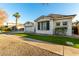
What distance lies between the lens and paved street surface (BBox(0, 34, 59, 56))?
3.92m

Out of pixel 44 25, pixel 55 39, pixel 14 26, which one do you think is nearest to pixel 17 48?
pixel 14 26

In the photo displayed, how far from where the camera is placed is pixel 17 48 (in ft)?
13.7

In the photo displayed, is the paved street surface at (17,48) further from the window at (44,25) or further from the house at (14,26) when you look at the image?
the window at (44,25)

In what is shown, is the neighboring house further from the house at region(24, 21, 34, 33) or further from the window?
the window

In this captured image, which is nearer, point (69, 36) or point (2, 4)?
point (2, 4)

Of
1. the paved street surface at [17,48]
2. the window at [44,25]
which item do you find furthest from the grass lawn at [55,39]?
A: the window at [44,25]

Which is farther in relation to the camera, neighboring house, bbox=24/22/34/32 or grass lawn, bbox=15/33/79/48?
neighboring house, bbox=24/22/34/32

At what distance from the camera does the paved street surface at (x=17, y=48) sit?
392cm

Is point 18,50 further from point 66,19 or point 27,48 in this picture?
point 66,19

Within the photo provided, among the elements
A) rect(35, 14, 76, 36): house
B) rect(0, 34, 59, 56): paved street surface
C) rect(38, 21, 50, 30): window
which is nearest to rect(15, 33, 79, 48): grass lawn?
rect(35, 14, 76, 36): house

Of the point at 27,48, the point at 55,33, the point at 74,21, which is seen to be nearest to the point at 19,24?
the point at 27,48

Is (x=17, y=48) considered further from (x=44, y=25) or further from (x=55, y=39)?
(x=44, y=25)

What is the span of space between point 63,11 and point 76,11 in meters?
0.45

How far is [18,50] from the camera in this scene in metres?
4.11
